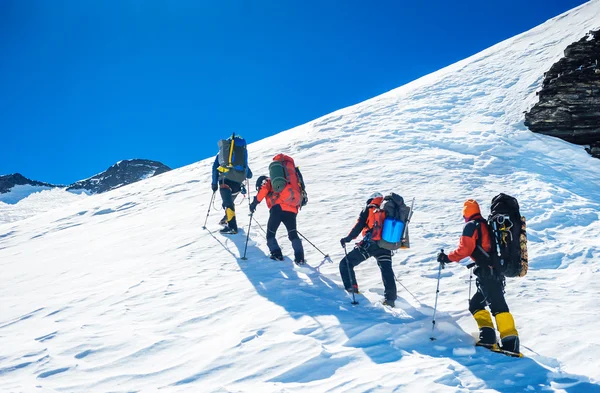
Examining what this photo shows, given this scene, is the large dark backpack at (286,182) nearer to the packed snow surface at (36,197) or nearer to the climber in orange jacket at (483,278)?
the climber in orange jacket at (483,278)

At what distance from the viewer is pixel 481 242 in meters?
5.25

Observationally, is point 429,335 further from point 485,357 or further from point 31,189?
point 31,189

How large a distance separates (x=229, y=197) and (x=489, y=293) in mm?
6198

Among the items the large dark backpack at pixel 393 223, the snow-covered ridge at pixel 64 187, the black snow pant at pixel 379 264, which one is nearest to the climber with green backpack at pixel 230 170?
the black snow pant at pixel 379 264

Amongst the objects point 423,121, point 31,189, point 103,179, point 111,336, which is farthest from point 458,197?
point 103,179

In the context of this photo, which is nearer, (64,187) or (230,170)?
(230,170)

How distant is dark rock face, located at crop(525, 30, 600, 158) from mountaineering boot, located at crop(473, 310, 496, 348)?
13.8 metres

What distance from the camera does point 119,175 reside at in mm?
168625

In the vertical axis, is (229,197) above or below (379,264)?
above

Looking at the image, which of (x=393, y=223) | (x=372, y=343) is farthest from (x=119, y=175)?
(x=372, y=343)

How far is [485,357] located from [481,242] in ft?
4.74

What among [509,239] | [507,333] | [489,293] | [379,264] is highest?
[509,239]

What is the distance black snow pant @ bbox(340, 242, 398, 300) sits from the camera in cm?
617

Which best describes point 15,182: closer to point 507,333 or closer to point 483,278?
point 483,278
